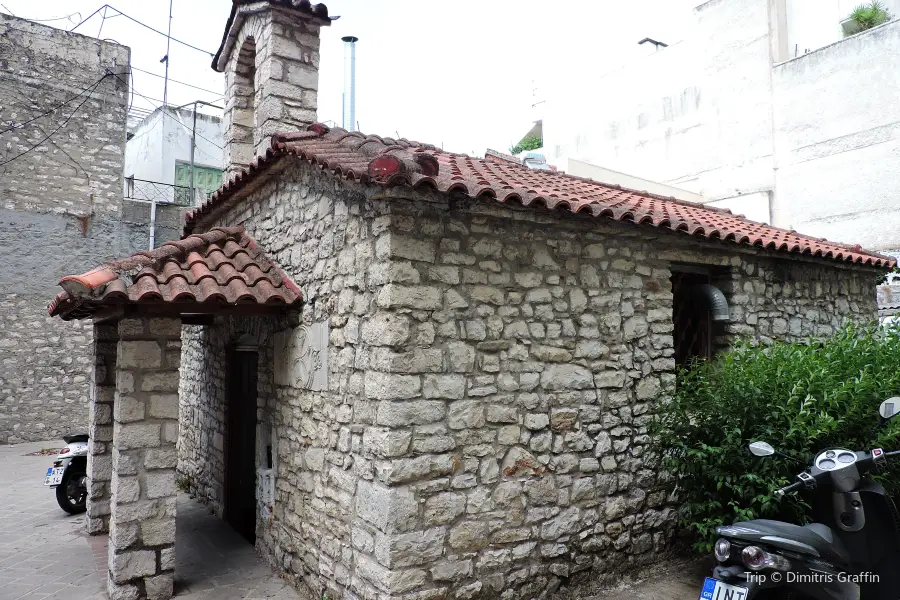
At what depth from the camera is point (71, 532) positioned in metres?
6.43

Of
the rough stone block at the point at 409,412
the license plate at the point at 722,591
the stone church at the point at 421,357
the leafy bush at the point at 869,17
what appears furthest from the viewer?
the leafy bush at the point at 869,17

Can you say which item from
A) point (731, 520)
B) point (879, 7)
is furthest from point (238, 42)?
point (879, 7)

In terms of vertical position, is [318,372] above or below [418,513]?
above

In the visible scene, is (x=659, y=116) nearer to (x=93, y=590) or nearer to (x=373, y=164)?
(x=373, y=164)

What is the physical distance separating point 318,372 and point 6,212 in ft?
32.5

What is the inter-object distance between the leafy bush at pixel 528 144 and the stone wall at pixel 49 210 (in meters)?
11.9

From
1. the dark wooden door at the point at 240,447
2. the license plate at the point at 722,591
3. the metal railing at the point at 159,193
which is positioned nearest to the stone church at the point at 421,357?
the dark wooden door at the point at 240,447

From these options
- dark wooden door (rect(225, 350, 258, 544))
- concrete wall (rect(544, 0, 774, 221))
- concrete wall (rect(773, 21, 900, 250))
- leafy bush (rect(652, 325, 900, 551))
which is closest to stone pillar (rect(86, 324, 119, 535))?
dark wooden door (rect(225, 350, 258, 544))

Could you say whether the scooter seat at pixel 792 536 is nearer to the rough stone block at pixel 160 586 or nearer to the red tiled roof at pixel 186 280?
the red tiled roof at pixel 186 280

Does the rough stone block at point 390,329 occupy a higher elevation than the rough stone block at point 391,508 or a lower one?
higher

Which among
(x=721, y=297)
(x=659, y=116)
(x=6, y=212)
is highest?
(x=659, y=116)

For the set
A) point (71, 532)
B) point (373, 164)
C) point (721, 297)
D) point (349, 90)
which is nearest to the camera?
point (373, 164)

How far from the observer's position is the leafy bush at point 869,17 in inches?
474

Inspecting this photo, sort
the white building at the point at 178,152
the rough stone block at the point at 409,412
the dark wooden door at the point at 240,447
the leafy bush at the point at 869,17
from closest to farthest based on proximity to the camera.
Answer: the rough stone block at the point at 409,412 < the dark wooden door at the point at 240,447 < the leafy bush at the point at 869,17 < the white building at the point at 178,152
